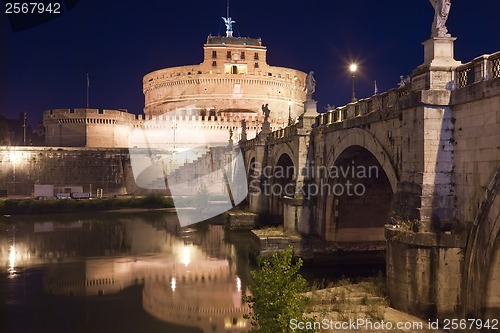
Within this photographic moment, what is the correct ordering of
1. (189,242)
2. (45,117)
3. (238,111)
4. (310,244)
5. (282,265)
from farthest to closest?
(238,111) < (45,117) < (189,242) < (310,244) < (282,265)

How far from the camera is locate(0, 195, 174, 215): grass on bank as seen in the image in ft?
130

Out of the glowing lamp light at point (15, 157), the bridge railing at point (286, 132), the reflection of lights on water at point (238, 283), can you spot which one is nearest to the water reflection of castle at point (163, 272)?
the reflection of lights on water at point (238, 283)

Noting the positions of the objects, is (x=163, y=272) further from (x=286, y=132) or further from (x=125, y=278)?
(x=286, y=132)

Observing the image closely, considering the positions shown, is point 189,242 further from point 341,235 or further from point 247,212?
point 341,235

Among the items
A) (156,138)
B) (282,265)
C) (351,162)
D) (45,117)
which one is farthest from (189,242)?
(45,117)

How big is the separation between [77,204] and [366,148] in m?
32.6

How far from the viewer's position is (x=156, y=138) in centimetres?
6022

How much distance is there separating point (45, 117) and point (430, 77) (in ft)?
188

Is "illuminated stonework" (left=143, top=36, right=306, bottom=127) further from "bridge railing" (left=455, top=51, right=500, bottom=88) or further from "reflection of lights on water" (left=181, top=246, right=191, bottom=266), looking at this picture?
"bridge railing" (left=455, top=51, right=500, bottom=88)

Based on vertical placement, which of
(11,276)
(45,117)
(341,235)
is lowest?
(11,276)

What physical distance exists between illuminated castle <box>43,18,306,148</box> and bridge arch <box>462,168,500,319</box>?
51173 mm

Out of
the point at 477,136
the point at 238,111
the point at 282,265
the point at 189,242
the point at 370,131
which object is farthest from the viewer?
the point at 238,111

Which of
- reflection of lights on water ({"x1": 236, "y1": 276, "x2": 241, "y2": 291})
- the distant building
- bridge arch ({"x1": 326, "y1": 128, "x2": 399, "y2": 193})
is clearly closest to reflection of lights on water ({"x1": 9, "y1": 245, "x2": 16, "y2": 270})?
reflection of lights on water ({"x1": 236, "y1": 276, "x2": 241, "y2": 291})

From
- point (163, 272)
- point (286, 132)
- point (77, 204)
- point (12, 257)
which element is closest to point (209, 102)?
point (77, 204)
